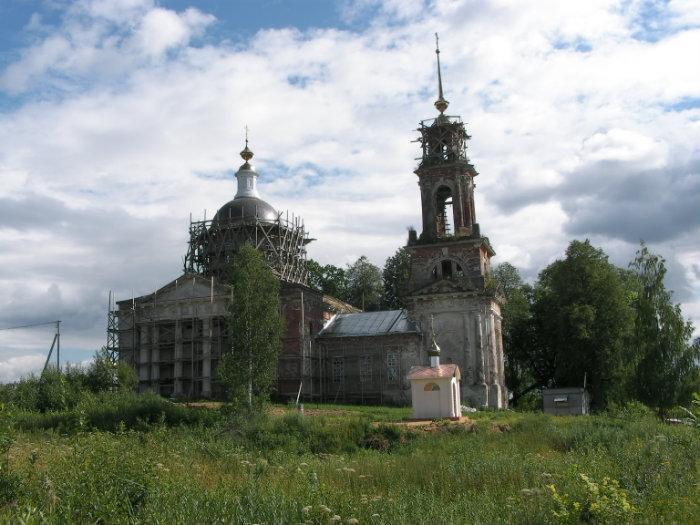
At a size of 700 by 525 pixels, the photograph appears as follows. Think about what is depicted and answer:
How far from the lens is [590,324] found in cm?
3650

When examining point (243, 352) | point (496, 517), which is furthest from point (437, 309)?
point (496, 517)

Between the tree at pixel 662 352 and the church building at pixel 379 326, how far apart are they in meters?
7.07

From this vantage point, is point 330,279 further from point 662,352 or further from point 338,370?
point 662,352

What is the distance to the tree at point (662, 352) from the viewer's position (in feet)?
111

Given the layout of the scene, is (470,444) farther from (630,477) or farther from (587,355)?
(587,355)

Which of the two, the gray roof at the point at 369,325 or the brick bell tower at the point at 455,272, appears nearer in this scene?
the brick bell tower at the point at 455,272

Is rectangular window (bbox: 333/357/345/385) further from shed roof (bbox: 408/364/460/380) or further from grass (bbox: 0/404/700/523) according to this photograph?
grass (bbox: 0/404/700/523)

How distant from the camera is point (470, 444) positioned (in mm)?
18906

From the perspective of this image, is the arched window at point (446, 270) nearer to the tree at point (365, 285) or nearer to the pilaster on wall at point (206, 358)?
the pilaster on wall at point (206, 358)

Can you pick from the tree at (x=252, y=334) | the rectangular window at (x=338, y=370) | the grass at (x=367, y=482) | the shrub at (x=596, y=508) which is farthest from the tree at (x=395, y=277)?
the shrub at (x=596, y=508)

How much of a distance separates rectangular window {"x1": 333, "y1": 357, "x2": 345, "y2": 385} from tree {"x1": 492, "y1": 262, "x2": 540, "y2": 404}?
9.74 meters

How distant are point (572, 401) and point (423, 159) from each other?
15.3 meters

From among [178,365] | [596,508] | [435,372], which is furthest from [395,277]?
[596,508]

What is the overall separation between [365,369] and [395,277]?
65.8 ft
